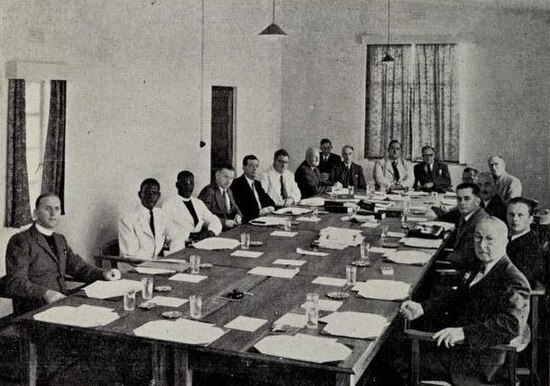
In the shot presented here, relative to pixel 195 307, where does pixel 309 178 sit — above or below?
above

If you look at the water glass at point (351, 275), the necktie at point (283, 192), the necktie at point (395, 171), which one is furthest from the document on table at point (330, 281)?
the necktie at point (395, 171)

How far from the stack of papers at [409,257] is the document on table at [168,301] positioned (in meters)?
1.72

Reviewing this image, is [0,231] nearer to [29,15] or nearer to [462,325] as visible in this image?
[29,15]

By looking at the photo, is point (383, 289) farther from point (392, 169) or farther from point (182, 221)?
point (392, 169)

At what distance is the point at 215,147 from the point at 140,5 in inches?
116

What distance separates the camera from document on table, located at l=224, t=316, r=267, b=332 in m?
3.27

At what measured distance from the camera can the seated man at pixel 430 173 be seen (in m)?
10.0

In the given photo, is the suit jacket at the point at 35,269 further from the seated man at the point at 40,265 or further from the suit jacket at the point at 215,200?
the suit jacket at the point at 215,200

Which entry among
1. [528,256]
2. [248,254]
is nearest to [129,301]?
[248,254]

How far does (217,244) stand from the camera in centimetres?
524

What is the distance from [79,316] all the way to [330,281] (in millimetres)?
1524

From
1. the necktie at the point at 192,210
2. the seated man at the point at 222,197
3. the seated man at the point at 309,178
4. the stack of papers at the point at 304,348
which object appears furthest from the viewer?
the seated man at the point at 309,178

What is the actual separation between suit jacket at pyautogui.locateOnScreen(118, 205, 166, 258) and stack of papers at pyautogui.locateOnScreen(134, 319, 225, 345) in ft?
8.50

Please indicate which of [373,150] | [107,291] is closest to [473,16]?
[373,150]
